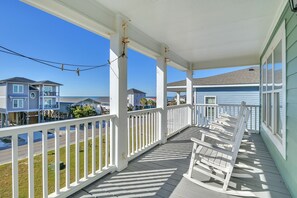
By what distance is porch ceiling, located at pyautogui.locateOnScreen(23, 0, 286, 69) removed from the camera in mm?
2266

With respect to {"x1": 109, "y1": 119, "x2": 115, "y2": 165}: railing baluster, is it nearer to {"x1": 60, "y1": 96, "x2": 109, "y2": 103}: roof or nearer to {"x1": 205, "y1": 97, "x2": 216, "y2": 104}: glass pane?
{"x1": 60, "y1": 96, "x2": 109, "y2": 103}: roof

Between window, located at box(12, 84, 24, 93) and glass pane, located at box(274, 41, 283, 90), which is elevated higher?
glass pane, located at box(274, 41, 283, 90)

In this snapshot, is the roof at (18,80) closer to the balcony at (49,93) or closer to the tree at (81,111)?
the balcony at (49,93)

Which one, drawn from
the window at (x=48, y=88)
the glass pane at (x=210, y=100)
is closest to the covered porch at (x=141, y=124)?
the window at (x=48, y=88)

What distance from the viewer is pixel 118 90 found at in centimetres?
266

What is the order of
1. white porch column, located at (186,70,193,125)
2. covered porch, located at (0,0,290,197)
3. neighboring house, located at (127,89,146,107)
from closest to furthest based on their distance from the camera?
covered porch, located at (0,0,290,197) → neighboring house, located at (127,89,146,107) → white porch column, located at (186,70,193,125)

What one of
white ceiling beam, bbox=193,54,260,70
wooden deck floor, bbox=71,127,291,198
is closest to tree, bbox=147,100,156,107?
wooden deck floor, bbox=71,127,291,198

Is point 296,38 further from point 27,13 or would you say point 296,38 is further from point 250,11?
point 27,13

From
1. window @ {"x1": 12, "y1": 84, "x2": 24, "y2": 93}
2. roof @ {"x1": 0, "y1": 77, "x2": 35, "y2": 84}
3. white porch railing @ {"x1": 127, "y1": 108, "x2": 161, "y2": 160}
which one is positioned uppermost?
roof @ {"x1": 0, "y1": 77, "x2": 35, "y2": 84}

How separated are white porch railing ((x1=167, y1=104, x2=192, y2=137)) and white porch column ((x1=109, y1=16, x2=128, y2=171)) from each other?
217 cm

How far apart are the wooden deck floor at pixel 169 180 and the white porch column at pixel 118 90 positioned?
0.29 metres

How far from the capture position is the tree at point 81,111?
2.27 m

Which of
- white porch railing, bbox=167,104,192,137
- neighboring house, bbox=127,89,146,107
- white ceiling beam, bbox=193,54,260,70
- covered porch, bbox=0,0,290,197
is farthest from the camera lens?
white ceiling beam, bbox=193,54,260,70

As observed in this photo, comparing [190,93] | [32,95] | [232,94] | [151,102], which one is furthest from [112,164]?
[232,94]
